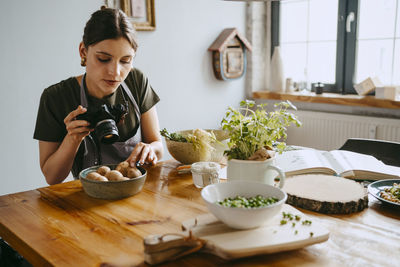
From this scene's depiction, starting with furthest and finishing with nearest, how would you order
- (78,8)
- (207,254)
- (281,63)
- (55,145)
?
(281,63) < (78,8) < (55,145) < (207,254)

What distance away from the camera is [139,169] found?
1409 millimetres

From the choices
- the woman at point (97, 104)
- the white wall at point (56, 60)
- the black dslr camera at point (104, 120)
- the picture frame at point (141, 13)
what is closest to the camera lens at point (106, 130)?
the black dslr camera at point (104, 120)

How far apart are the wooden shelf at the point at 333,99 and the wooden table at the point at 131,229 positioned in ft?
6.87

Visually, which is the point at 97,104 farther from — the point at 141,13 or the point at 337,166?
the point at 141,13

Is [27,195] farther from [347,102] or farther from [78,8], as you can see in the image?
[347,102]

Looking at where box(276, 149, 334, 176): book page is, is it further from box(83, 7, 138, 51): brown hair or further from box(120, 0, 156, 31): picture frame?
box(120, 0, 156, 31): picture frame

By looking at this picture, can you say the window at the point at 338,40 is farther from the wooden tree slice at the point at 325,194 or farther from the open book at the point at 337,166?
the wooden tree slice at the point at 325,194

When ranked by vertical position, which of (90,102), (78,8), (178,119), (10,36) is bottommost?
(178,119)

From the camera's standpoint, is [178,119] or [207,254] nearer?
[207,254]

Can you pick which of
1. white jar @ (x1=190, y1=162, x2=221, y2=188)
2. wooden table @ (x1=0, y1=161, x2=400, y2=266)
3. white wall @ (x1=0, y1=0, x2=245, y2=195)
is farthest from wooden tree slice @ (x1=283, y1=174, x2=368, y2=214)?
white wall @ (x1=0, y1=0, x2=245, y2=195)

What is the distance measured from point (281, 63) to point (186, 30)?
1070 mm

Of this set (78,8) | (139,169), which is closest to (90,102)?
(139,169)

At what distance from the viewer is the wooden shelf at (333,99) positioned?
3.03 metres

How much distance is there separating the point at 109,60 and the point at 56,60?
1145 millimetres
